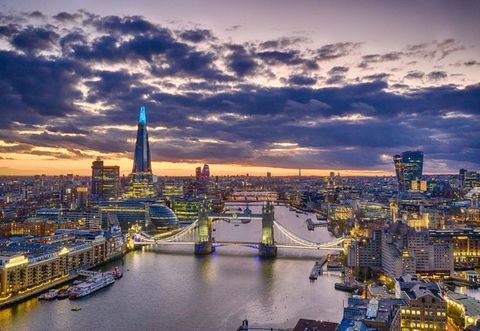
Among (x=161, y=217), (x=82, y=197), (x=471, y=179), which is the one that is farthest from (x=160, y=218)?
(x=471, y=179)

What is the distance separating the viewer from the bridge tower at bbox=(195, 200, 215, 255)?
27.3 meters

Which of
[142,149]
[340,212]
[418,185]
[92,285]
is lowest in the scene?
[92,285]

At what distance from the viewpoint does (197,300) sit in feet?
57.6

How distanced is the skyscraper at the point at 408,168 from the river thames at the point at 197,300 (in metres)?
49.3

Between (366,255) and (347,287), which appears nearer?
(347,287)

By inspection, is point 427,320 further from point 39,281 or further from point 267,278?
point 39,281

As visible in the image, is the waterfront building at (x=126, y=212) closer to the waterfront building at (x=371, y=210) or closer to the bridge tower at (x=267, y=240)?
the bridge tower at (x=267, y=240)

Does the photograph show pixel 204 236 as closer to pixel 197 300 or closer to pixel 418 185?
pixel 197 300

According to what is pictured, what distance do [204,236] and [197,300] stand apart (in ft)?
35.1

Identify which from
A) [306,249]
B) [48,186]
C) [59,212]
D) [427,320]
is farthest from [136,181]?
[427,320]

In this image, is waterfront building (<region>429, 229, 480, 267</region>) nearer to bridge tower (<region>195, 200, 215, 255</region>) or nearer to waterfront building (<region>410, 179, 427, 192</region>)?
bridge tower (<region>195, 200, 215, 255</region>)

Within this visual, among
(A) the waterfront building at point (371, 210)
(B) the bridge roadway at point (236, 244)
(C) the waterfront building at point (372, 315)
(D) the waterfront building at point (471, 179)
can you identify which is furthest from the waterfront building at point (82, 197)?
(D) the waterfront building at point (471, 179)

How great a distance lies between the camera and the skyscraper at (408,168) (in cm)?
7038

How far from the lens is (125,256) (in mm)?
27109
